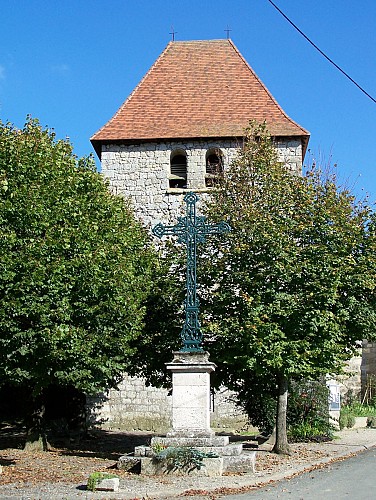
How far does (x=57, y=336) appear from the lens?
1166cm

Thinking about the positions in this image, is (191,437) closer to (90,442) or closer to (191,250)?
(191,250)

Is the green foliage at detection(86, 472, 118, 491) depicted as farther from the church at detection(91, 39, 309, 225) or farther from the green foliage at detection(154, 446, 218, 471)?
the church at detection(91, 39, 309, 225)

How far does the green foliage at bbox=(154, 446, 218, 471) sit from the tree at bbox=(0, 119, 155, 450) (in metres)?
2.88

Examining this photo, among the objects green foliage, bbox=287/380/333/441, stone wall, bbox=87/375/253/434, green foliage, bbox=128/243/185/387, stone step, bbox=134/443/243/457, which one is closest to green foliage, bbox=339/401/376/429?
green foliage, bbox=287/380/333/441

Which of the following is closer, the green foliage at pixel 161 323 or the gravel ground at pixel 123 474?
the gravel ground at pixel 123 474

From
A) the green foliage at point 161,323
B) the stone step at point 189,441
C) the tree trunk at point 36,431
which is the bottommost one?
the tree trunk at point 36,431

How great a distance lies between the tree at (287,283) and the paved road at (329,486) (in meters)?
2.24

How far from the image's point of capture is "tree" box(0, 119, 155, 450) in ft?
39.1

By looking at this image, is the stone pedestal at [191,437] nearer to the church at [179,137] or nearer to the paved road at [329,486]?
the paved road at [329,486]

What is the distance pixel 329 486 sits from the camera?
938cm

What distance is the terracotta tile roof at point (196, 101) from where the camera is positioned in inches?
906

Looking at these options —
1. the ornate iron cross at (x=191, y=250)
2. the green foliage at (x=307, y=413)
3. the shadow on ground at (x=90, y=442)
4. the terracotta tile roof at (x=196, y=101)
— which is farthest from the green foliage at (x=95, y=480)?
the terracotta tile roof at (x=196, y=101)

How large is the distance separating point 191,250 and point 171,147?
1171cm

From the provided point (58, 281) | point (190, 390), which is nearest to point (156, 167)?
point (58, 281)
